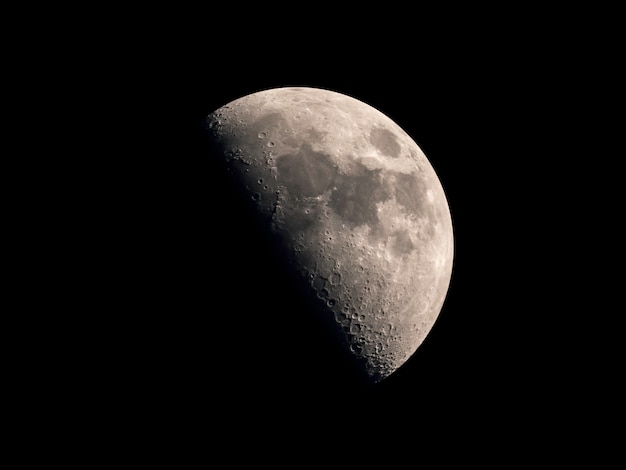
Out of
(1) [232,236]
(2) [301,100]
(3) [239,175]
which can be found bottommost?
(1) [232,236]

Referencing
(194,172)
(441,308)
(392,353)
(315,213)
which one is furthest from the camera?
(441,308)

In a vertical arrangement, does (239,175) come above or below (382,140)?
below

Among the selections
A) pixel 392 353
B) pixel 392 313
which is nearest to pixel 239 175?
pixel 392 313

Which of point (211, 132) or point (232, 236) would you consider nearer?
point (232, 236)

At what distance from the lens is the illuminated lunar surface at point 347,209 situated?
14.1 feet

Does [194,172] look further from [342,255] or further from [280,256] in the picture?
[342,255]

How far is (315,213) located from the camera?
4262 millimetres

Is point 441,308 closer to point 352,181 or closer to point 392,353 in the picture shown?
point 392,353

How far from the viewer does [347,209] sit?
432 centimetres

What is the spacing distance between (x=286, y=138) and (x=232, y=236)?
95 centimetres

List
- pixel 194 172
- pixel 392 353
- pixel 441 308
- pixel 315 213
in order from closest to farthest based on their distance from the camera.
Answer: pixel 315 213, pixel 194 172, pixel 392 353, pixel 441 308

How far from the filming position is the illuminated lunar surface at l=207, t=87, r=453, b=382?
4293mm

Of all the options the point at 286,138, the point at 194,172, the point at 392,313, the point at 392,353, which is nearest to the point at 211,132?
the point at 194,172

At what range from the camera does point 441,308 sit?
5.46 m
